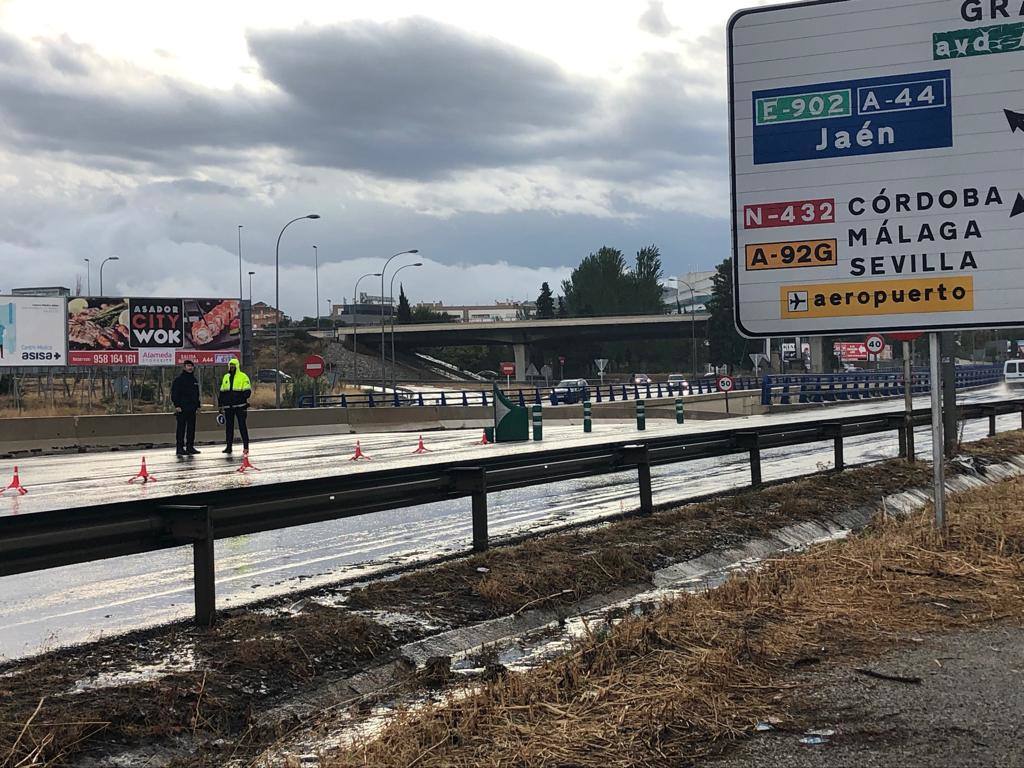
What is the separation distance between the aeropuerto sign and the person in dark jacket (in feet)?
48.2

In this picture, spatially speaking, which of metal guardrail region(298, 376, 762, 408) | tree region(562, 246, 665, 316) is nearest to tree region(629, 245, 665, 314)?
tree region(562, 246, 665, 316)

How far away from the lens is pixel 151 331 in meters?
65.9

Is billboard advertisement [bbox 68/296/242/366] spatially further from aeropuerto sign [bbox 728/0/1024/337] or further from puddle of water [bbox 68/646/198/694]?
puddle of water [bbox 68/646/198/694]

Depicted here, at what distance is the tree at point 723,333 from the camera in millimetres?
151875

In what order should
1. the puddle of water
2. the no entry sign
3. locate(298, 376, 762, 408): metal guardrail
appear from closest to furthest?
the puddle of water
the no entry sign
locate(298, 376, 762, 408): metal guardrail

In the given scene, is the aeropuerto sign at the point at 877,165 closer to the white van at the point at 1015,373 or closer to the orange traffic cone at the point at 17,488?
the orange traffic cone at the point at 17,488

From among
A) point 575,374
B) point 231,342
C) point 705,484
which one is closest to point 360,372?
point 575,374

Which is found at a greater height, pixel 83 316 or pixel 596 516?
pixel 83 316

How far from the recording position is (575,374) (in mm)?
178625

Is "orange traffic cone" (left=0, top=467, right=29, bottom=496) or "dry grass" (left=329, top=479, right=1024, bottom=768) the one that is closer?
"dry grass" (left=329, top=479, right=1024, bottom=768)

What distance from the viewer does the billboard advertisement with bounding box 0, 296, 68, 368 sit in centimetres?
5894

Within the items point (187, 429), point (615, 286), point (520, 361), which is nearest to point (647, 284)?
point (615, 286)

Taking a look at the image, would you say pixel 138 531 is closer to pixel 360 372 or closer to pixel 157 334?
pixel 157 334

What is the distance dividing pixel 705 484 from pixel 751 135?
20.7 ft
